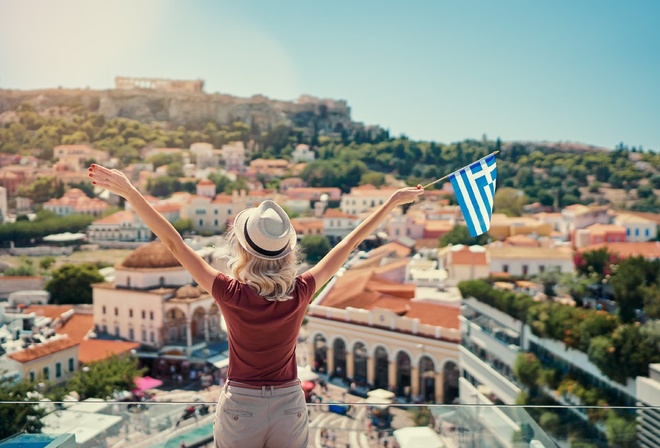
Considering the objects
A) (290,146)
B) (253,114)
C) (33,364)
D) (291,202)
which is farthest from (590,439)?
(253,114)

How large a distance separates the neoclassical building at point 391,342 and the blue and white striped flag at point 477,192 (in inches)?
459

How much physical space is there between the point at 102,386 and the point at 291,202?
2738 centimetres

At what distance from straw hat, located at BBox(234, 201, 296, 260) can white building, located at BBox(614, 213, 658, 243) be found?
29.8 metres

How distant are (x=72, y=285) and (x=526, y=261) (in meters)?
15.5

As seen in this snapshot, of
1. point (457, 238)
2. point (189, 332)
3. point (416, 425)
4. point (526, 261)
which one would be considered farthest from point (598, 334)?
point (457, 238)

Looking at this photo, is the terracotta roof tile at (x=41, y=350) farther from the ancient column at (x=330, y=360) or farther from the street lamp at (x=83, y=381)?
the ancient column at (x=330, y=360)

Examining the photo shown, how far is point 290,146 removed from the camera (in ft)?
181

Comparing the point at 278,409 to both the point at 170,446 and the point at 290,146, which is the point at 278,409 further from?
the point at 290,146

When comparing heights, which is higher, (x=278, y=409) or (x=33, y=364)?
(x=278, y=409)

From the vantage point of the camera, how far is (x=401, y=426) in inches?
72.6

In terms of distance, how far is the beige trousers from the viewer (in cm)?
113

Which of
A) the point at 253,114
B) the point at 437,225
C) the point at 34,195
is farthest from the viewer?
the point at 253,114

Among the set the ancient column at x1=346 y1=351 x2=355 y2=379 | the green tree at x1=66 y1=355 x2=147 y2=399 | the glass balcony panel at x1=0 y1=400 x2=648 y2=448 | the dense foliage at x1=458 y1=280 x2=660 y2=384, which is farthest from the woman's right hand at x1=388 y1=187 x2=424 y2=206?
the ancient column at x1=346 y1=351 x2=355 y2=379

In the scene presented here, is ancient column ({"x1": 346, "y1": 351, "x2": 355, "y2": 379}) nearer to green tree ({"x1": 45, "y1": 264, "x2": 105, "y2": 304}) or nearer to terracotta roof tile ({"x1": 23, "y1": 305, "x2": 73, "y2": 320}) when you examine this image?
terracotta roof tile ({"x1": 23, "y1": 305, "x2": 73, "y2": 320})
